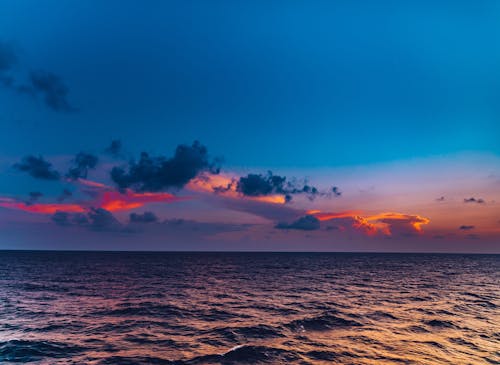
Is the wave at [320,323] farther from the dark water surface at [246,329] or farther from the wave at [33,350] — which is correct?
the wave at [33,350]

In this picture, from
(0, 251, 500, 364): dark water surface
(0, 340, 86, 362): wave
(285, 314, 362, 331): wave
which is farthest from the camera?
(285, 314, 362, 331): wave

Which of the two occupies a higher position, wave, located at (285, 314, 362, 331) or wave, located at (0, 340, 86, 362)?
wave, located at (0, 340, 86, 362)

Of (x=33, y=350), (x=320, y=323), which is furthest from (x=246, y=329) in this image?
(x=33, y=350)

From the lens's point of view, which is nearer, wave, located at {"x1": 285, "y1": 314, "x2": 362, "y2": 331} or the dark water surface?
the dark water surface

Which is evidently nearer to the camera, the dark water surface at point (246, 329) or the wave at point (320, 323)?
the dark water surface at point (246, 329)

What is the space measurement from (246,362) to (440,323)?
19.1 meters

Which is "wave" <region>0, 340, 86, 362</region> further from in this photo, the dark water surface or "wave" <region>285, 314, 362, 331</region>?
"wave" <region>285, 314, 362, 331</region>

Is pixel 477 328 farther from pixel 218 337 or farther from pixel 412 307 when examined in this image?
pixel 218 337

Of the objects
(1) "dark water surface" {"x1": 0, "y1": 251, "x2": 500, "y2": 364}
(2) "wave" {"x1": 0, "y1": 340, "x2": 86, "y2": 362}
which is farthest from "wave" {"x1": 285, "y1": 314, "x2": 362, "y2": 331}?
(2) "wave" {"x1": 0, "y1": 340, "x2": 86, "y2": 362}

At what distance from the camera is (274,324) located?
2692 cm

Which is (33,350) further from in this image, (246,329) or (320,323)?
(320,323)

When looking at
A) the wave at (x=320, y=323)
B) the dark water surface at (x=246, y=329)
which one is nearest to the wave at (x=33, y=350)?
the dark water surface at (x=246, y=329)

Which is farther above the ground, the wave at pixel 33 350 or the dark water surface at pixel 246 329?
the wave at pixel 33 350

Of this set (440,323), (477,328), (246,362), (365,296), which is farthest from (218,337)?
(365,296)
